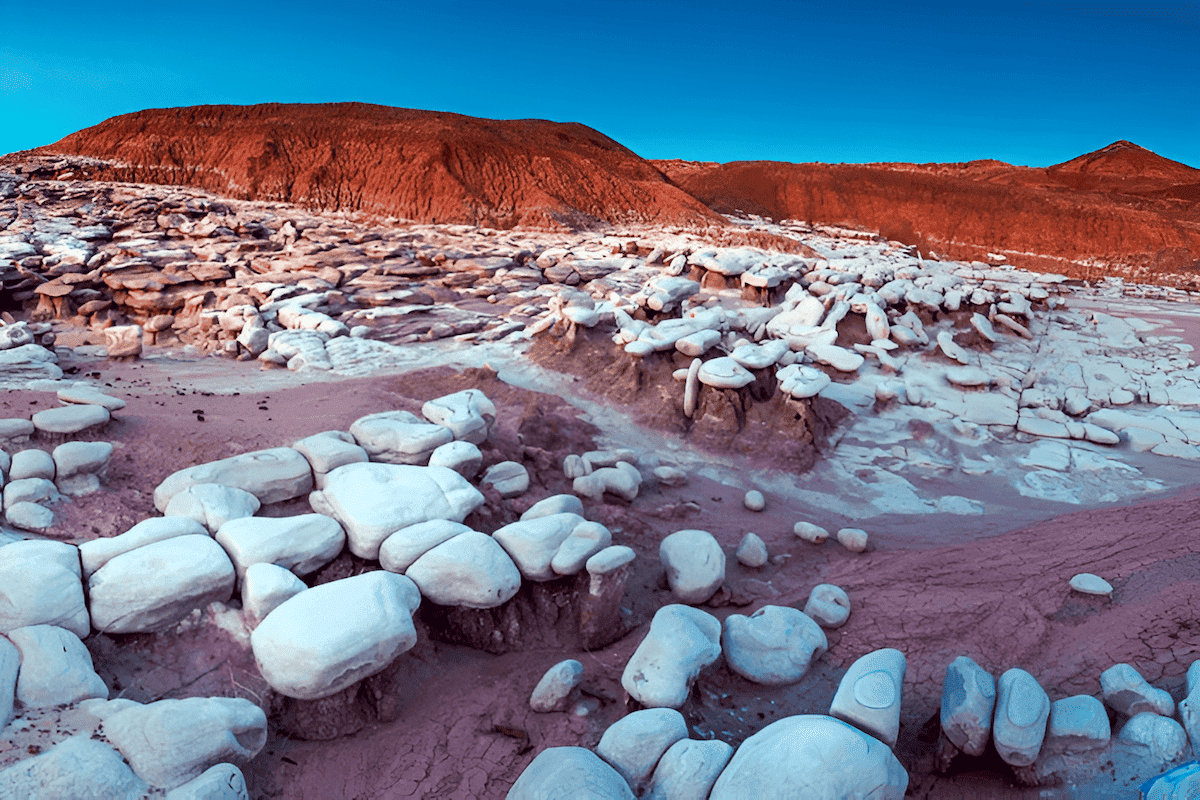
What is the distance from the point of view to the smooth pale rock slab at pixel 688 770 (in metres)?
2.21

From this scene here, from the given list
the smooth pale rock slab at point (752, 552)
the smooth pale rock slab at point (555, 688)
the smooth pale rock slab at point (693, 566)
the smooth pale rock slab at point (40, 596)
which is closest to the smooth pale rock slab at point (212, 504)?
the smooth pale rock slab at point (40, 596)

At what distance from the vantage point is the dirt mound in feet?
61.0

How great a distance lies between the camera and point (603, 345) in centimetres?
718

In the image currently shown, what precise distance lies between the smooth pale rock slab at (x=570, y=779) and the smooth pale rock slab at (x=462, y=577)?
3.07ft

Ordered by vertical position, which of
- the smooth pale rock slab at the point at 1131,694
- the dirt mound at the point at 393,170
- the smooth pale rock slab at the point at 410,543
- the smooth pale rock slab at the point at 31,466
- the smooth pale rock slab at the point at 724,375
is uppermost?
the dirt mound at the point at 393,170

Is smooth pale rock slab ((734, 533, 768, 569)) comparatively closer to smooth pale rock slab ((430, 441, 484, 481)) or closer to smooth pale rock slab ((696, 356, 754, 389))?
smooth pale rock slab ((430, 441, 484, 481))

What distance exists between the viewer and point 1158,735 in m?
2.34

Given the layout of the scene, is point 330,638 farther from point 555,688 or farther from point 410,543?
point 555,688

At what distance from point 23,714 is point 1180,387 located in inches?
414

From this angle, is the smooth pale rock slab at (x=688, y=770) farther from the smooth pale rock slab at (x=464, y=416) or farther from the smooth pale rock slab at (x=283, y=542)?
the smooth pale rock slab at (x=464, y=416)

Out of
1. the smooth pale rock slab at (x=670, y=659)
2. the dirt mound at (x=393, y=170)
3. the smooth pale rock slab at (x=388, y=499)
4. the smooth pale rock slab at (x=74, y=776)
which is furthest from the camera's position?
the dirt mound at (x=393, y=170)

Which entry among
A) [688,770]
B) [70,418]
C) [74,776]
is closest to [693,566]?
[688,770]

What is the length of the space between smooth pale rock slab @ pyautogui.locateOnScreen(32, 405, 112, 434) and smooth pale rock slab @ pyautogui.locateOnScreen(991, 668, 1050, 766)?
5.01 metres

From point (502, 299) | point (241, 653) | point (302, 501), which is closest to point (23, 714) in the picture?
point (241, 653)
